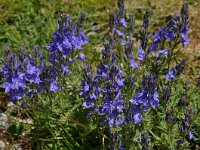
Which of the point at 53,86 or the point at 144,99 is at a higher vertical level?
the point at 53,86

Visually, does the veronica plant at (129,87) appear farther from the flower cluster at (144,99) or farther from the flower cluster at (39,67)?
the flower cluster at (39,67)

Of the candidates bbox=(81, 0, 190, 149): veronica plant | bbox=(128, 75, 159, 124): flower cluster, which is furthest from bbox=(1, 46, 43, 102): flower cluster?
bbox=(128, 75, 159, 124): flower cluster

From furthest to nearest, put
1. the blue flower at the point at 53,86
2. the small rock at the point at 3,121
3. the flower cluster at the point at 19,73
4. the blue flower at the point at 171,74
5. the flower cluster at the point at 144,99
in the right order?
the small rock at the point at 3,121, the blue flower at the point at 171,74, the blue flower at the point at 53,86, the flower cluster at the point at 19,73, the flower cluster at the point at 144,99

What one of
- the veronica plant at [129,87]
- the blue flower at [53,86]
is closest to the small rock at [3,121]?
the blue flower at [53,86]

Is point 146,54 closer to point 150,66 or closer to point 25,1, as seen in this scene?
point 150,66

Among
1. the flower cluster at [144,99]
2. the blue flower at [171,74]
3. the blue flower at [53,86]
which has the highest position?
the blue flower at [171,74]

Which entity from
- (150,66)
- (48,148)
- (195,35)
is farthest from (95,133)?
(195,35)

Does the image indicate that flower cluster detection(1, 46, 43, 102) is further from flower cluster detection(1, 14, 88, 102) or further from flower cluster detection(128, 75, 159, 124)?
flower cluster detection(128, 75, 159, 124)

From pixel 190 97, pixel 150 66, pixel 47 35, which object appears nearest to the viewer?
pixel 150 66

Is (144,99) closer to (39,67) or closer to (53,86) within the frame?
(53,86)

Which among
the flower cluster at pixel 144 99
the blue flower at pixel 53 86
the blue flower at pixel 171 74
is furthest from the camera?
the blue flower at pixel 171 74

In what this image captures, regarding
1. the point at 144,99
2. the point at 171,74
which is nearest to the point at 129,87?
the point at 171,74
